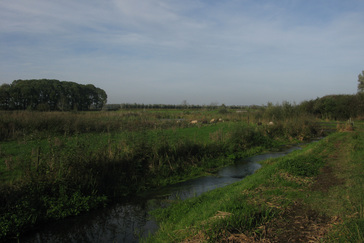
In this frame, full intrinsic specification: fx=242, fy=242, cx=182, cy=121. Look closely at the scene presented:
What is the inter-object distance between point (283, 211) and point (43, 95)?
47292 millimetres

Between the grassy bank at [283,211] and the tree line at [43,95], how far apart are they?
22.9 meters

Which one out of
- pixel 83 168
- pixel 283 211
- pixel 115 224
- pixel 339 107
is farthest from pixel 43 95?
pixel 339 107

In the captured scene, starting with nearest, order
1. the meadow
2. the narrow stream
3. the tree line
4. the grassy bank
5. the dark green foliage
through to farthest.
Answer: the grassy bank → the narrow stream → the meadow → the tree line → the dark green foliage

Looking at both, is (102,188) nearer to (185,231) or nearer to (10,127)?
(185,231)

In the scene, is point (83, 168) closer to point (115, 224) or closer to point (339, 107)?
point (115, 224)

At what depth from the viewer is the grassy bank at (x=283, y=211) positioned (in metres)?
4.28

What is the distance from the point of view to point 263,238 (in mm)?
4148

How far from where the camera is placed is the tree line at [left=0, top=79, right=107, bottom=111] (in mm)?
31317

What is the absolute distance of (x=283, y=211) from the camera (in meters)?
5.20

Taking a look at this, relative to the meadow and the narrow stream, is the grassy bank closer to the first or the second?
the narrow stream

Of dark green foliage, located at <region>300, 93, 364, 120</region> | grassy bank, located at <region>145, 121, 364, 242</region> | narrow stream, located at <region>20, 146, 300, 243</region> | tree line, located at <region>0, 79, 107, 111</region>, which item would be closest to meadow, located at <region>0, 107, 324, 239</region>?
narrow stream, located at <region>20, 146, 300, 243</region>

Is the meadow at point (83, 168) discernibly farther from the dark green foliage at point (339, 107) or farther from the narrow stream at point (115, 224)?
the dark green foliage at point (339, 107)

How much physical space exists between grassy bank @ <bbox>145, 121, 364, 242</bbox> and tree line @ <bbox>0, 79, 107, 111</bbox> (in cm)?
2291

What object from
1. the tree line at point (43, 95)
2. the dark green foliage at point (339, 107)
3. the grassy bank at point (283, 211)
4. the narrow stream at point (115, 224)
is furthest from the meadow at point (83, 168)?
the dark green foliage at point (339, 107)
